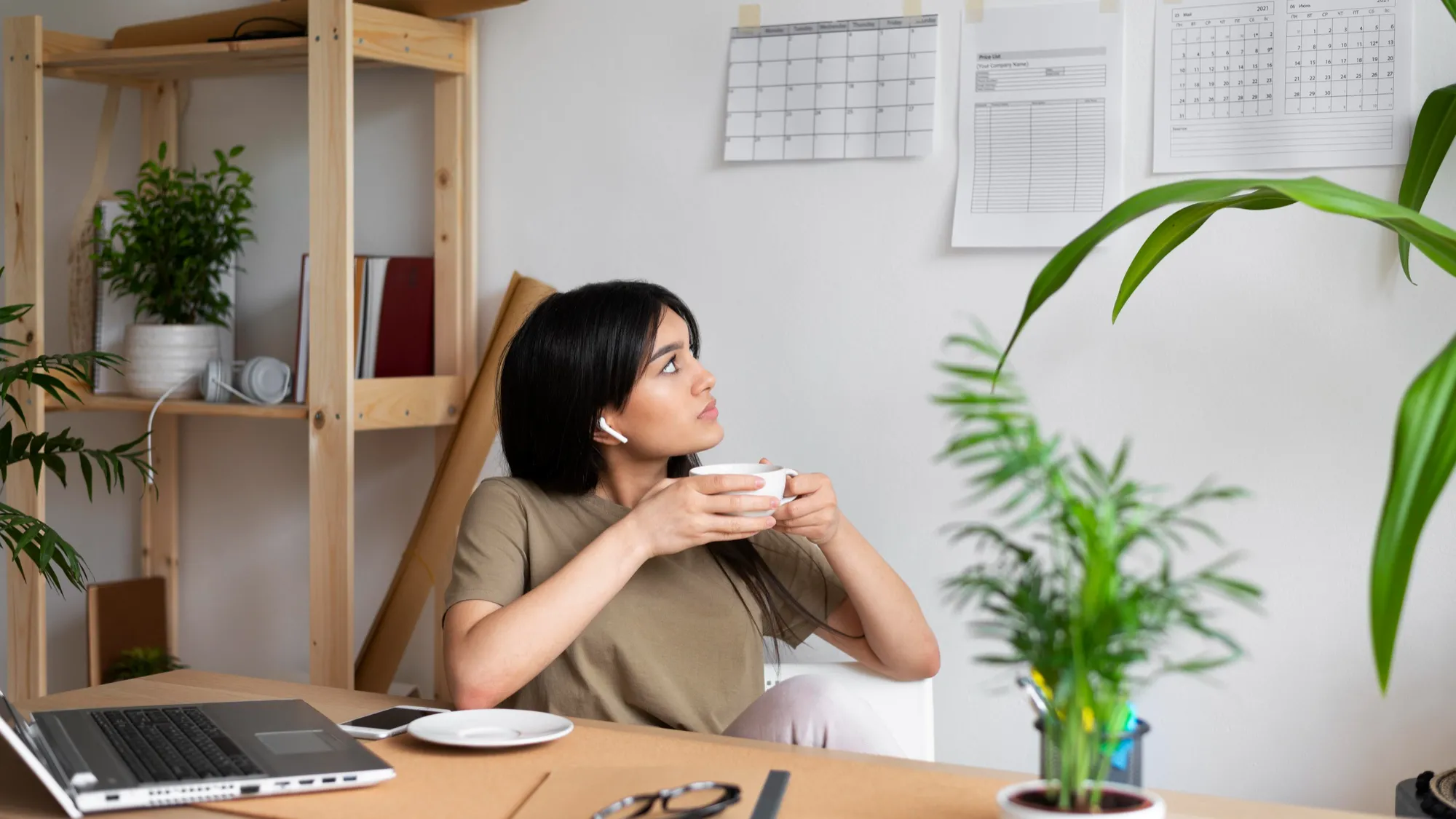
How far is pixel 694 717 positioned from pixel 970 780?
538 mm

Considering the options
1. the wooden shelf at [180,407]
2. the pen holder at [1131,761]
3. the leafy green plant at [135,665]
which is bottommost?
the leafy green plant at [135,665]

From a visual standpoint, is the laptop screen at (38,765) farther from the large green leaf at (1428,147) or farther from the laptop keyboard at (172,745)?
the large green leaf at (1428,147)

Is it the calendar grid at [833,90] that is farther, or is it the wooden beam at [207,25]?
the wooden beam at [207,25]

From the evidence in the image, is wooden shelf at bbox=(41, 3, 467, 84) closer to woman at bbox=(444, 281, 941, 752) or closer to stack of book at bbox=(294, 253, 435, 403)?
stack of book at bbox=(294, 253, 435, 403)

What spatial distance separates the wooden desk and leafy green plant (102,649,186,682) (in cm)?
139

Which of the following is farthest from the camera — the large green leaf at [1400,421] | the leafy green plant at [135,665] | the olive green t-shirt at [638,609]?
the leafy green plant at [135,665]

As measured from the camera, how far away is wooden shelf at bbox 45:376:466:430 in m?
2.14

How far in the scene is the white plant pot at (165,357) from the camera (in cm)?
230

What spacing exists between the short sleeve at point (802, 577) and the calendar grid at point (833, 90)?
2.22 ft

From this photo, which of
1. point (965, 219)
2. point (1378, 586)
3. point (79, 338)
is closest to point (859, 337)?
point (965, 219)

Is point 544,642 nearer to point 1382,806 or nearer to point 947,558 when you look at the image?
point 947,558

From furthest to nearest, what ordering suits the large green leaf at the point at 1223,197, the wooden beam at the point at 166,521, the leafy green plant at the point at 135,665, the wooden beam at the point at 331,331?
1. the wooden beam at the point at 166,521
2. the leafy green plant at the point at 135,665
3. the wooden beam at the point at 331,331
4. the large green leaf at the point at 1223,197

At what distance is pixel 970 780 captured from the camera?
1.04 m

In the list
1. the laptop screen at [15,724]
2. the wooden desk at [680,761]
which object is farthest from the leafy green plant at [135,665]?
the laptop screen at [15,724]
